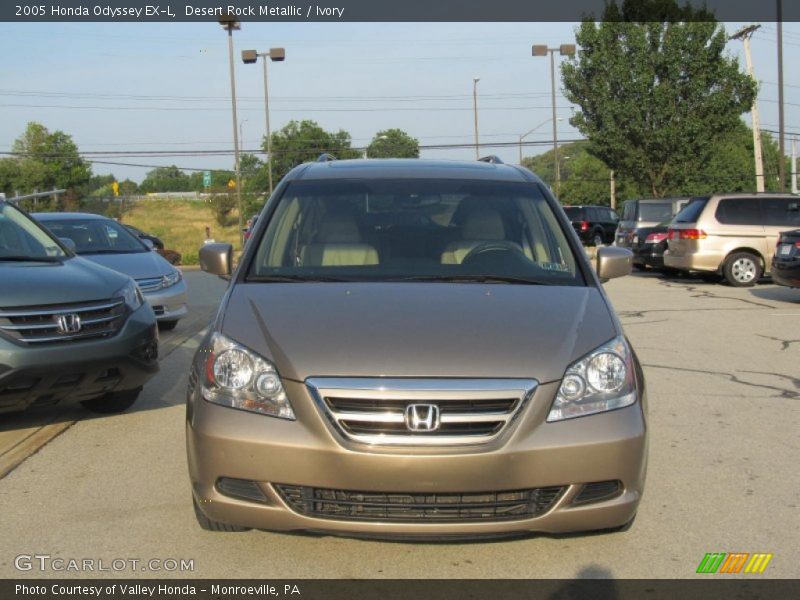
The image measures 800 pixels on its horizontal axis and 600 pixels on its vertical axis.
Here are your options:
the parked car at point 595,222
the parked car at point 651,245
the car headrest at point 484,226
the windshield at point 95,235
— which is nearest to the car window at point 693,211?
the parked car at point 651,245

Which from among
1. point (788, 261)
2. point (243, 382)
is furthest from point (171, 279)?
point (788, 261)

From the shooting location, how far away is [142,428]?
6.23 metres

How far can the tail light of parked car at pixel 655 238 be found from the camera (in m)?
21.0

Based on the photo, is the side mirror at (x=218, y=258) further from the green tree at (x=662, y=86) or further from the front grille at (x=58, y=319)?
the green tree at (x=662, y=86)

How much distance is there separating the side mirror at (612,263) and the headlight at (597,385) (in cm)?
145

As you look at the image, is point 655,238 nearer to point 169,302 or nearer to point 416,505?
point 169,302

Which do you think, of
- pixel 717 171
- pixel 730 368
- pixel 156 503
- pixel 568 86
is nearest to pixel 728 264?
pixel 730 368

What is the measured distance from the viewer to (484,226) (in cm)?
495

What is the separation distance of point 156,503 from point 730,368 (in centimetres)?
596

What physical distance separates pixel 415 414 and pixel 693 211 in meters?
16.6

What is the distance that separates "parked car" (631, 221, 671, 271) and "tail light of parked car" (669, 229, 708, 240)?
181 centimetres

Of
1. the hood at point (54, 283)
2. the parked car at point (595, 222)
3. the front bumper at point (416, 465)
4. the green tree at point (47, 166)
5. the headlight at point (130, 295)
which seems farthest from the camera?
the green tree at point (47, 166)

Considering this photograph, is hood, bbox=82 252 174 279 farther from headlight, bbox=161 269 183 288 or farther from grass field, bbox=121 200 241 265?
grass field, bbox=121 200 241 265

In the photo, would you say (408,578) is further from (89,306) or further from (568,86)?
(568,86)
